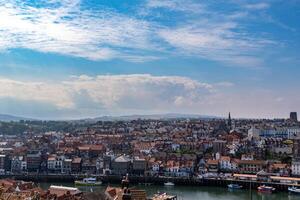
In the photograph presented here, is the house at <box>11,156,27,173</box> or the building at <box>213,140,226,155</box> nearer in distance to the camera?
the house at <box>11,156,27,173</box>

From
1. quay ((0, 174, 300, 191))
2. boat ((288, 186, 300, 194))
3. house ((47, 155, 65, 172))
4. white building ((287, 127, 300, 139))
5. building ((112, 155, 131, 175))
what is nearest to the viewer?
boat ((288, 186, 300, 194))

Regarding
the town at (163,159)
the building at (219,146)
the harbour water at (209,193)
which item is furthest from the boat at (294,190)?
the building at (219,146)

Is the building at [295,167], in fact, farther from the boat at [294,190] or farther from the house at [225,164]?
the boat at [294,190]

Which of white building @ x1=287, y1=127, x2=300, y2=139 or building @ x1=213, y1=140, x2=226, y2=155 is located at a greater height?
white building @ x1=287, y1=127, x2=300, y2=139

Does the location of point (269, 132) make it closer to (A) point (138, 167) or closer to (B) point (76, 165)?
(A) point (138, 167)

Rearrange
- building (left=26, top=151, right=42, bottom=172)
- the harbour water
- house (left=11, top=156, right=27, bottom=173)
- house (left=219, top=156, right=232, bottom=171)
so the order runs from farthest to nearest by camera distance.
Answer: building (left=26, top=151, right=42, bottom=172) → house (left=11, top=156, right=27, bottom=173) → house (left=219, top=156, right=232, bottom=171) → the harbour water

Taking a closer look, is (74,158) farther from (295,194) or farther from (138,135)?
(138,135)

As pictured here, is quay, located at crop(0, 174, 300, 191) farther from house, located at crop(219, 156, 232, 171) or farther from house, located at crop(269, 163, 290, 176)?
house, located at crop(219, 156, 232, 171)

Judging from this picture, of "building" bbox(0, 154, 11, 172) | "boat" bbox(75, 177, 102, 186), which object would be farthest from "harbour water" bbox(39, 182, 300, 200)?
"building" bbox(0, 154, 11, 172)

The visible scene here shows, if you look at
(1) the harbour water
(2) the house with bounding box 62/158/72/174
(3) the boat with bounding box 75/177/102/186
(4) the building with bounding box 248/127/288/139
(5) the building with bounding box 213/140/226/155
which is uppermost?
(4) the building with bounding box 248/127/288/139

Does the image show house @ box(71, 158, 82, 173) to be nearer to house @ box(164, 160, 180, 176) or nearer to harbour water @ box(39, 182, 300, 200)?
house @ box(164, 160, 180, 176)

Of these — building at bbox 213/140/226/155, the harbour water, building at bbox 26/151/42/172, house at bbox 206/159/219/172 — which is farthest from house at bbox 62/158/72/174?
building at bbox 213/140/226/155
